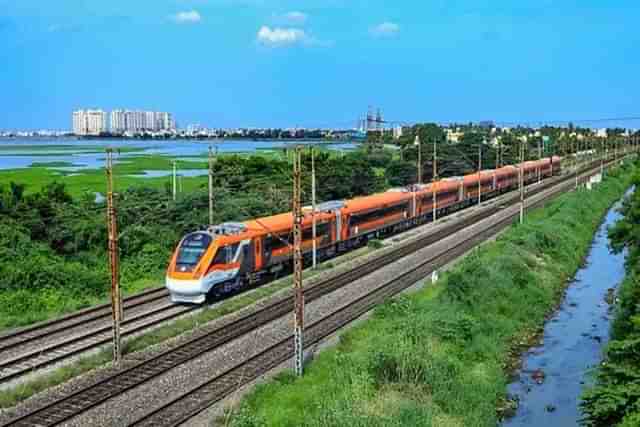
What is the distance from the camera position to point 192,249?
89.7 ft

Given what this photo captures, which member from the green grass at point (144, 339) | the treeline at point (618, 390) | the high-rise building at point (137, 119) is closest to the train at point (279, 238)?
the green grass at point (144, 339)

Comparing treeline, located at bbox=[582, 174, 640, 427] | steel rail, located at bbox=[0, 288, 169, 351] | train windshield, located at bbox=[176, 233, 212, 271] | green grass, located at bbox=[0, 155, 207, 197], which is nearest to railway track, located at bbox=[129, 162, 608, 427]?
train windshield, located at bbox=[176, 233, 212, 271]

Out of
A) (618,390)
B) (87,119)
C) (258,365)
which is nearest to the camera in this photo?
(618,390)

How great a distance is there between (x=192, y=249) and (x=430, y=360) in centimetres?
1107

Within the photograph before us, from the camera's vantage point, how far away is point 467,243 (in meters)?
43.4

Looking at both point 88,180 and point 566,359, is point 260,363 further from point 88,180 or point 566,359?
point 88,180

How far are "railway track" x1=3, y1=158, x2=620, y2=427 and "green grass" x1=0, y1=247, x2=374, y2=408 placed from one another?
3.26 ft

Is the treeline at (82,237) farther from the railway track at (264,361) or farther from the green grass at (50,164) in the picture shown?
the green grass at (50,164)

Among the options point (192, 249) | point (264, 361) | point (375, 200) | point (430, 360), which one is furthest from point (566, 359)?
point (375, 200)

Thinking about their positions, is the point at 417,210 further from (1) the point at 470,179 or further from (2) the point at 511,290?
(2) the point at 511,290

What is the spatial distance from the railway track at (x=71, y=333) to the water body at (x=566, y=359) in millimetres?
12418

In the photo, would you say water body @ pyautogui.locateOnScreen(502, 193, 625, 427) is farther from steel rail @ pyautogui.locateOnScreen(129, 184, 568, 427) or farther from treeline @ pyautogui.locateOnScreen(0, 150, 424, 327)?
treeline @ pyautogui.locateOnScreen(0, 150, 424, 327)

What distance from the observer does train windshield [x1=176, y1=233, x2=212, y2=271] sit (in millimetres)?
27078

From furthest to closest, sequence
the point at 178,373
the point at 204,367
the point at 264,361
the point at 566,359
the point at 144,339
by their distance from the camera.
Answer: the point at 566,359
the point at 144,339
the point at 264,361
the point at 204,367
the point at 178,373
